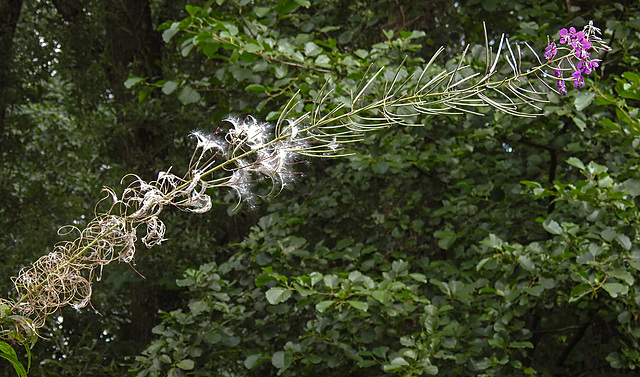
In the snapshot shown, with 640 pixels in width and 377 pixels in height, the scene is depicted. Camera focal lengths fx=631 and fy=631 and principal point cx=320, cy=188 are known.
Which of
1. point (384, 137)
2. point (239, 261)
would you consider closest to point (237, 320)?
point (239, 261)

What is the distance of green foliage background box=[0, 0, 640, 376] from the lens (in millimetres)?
2500

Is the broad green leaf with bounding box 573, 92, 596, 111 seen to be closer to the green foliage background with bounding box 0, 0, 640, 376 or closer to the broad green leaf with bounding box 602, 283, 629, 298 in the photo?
the green foliage background with bounding box 0, 0, 640, 376

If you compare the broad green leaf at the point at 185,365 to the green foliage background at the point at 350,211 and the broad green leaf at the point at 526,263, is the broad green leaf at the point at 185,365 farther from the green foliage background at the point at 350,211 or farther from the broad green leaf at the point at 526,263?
the broad green leaf at the point at 526,263

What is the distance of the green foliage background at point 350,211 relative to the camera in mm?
2500

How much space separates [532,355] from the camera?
10.4 feet

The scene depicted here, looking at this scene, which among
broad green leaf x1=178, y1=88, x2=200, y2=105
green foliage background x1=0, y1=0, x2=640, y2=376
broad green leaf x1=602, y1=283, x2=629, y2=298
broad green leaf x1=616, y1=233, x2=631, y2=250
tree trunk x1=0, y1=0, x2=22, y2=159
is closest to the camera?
broad green leaf x1=602, y1=283, x2=629, y2=298

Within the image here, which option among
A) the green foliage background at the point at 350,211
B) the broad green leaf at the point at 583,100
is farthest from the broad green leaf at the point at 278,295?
the broad green leaf at the point at 583,100

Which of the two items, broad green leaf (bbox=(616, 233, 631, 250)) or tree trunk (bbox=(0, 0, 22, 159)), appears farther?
tree trunk (bbox=(0, 0, 22, 159))

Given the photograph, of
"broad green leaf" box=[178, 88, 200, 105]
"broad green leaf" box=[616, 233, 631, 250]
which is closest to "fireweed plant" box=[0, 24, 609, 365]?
"broad green leaf" box=[616, 233, 631, 250]

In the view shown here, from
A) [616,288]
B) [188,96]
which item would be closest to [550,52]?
[616,288]

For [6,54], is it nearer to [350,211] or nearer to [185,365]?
[350,211]

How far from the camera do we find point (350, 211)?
3529mm

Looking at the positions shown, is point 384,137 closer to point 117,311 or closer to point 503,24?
point 503,24

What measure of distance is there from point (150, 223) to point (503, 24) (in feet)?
10.9
